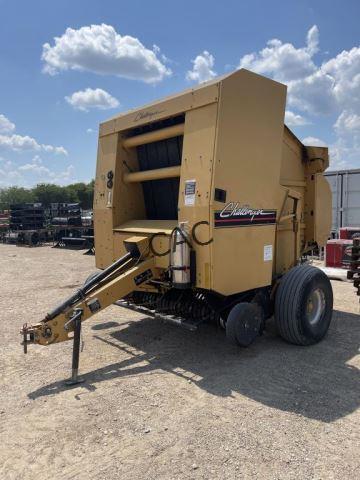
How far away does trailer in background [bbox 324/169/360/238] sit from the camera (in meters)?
12.4

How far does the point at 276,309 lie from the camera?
4.79 metres

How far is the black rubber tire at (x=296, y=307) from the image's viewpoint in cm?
466

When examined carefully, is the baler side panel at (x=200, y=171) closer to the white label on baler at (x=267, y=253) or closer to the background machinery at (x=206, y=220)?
the background machinery at (x=206, y=220)

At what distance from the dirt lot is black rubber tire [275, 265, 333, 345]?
0.15 metres

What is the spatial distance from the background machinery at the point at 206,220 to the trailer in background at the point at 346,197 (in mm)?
7371

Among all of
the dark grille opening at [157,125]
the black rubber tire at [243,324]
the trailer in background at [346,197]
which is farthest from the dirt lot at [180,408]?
the trailer in background at [346,197]

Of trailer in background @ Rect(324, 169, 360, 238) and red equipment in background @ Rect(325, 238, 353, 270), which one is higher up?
trailer in background @ Rect(324, 169, 360, 238)

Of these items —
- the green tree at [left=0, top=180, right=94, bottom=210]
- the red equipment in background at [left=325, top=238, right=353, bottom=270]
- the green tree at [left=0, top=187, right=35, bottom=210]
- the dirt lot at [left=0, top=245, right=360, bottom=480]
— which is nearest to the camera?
the dirt lot at [left=0, top=245, right=360, bottom=480]

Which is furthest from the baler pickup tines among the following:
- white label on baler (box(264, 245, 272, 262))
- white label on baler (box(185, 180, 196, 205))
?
white label on baler (box(264, 245, 272, 262))

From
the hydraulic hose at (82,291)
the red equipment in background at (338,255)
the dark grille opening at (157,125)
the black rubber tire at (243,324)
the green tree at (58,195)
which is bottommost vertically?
the black rubber tire at (243,324)

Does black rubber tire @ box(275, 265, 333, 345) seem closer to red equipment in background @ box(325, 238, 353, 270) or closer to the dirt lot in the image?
the dirt lot

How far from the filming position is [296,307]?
4.65m

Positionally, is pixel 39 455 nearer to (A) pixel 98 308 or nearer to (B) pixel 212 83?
(A) pixel 98 308

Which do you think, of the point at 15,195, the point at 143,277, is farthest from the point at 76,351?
the point at 15,195
